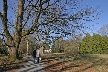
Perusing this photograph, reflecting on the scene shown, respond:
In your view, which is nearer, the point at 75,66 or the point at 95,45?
the point at 75,66

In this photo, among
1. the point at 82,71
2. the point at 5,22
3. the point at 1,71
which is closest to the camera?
the point at 1,71

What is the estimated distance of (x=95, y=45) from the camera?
65.4m

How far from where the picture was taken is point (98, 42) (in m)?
65.8

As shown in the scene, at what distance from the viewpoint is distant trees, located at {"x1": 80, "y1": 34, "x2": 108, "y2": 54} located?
65125 millimetres

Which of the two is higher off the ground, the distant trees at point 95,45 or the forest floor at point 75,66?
the distant trees at point 95,45

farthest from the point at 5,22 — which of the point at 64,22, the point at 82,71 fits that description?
the point at 82,71

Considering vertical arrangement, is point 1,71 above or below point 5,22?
below

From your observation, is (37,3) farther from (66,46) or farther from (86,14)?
(66,46)

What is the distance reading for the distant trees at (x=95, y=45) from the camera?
65125mm

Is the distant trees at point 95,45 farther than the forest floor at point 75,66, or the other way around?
the distant trees at point 95,45

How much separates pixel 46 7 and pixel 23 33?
14.4 feet

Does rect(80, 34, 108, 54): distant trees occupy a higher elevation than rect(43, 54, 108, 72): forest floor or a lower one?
higher

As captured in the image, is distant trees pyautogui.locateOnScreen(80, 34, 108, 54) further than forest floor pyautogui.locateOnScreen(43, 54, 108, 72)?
Yes

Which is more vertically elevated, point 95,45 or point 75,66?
point 95,45
